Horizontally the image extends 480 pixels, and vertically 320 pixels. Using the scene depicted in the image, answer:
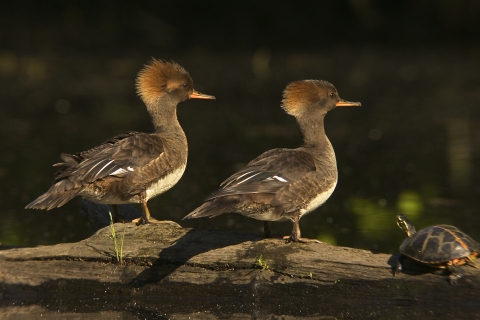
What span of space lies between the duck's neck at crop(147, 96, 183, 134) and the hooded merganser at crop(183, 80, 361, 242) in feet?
3.75

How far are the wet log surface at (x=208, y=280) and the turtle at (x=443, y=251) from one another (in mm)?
103

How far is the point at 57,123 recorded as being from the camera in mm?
12328

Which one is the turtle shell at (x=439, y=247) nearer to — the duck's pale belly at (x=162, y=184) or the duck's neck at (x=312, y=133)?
the duck's neck at (x=312, y=133)

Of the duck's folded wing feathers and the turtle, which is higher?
the duck's folded wing feathers

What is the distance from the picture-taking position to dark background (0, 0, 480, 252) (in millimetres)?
8195

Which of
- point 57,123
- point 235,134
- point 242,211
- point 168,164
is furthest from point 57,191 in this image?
point 57,123

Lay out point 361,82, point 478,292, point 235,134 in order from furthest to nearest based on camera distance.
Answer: point 361,82 → point 235,134 → point 478,292

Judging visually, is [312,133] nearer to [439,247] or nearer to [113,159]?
[113,159]

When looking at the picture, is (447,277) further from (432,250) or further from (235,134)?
(235,134)

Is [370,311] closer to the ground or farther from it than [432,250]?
closer to the ground

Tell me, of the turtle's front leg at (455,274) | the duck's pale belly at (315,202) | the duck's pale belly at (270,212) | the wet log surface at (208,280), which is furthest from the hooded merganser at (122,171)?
the turtle's front leg at (455,274)

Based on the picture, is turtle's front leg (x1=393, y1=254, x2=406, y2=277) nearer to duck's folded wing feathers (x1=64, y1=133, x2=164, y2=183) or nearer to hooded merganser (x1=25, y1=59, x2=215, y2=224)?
hooded merganser (x1=25, y1=59, x2=215, y2=224)

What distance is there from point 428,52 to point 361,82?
325 cm

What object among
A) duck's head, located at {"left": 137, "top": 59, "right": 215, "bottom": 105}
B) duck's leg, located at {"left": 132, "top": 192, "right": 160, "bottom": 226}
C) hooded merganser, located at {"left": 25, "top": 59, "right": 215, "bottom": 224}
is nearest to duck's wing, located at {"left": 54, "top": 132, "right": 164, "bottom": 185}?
hooded merganser, located at {"left": 25, "top": 59, "right": 215, "bottom": 224}
